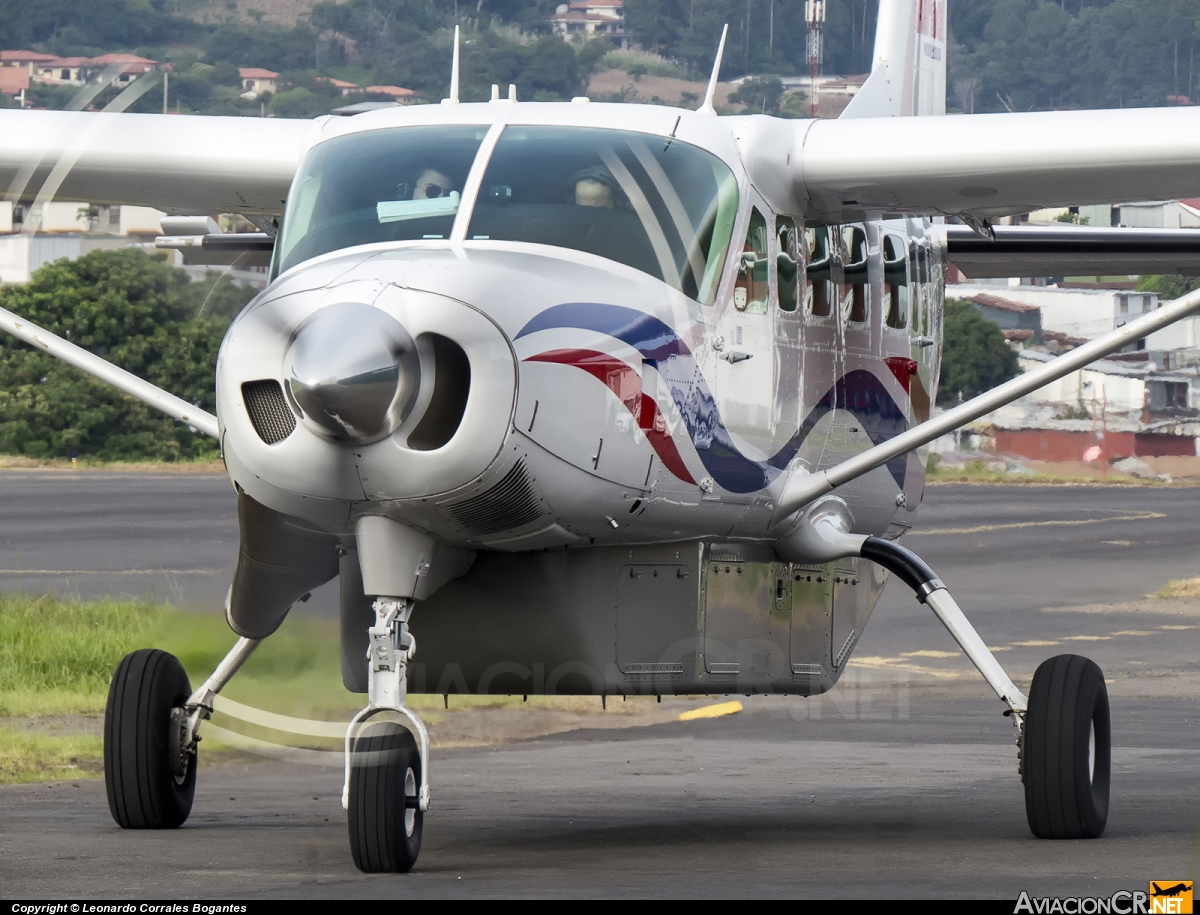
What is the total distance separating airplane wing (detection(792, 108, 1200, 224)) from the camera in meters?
9.28

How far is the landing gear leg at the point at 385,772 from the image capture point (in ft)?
22.8

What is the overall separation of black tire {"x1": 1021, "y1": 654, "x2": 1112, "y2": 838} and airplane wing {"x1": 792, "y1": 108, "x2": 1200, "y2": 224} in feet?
7.55

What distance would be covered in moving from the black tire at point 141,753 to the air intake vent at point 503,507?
2.84 m

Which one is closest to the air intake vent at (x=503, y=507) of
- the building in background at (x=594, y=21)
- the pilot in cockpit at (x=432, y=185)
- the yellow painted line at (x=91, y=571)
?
the pilot in cockpit at (x=432, y=185)

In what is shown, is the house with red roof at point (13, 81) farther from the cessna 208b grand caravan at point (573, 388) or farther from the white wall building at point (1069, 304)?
the white wall building at point (1069, 304)

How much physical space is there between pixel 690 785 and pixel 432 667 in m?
4.32

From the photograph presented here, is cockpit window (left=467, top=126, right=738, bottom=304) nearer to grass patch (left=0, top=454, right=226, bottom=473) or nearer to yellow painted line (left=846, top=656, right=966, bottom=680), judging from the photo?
→ yellow painted line (left=846, top=656, right=966, bottom=680)

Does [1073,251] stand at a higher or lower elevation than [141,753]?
higher

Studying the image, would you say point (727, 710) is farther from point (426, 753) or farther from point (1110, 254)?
point (426, 753)

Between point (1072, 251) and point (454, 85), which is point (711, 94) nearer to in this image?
point (454, 85)

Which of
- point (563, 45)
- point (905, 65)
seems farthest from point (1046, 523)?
point (905, 65)

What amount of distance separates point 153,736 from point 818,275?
3907 millimetres

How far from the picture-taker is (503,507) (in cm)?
710

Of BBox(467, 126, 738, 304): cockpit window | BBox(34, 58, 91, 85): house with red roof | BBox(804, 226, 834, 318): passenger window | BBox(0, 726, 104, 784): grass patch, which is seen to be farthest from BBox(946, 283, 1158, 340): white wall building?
BBox(467, 126, 738, 304): cockpit window
